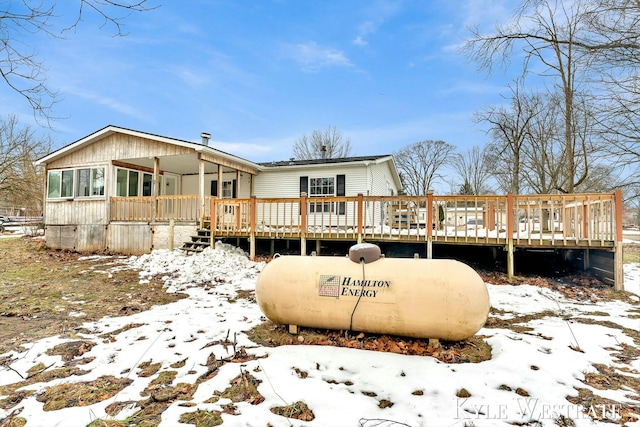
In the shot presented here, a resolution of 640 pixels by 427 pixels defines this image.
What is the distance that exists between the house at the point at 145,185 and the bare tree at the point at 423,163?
2241cm

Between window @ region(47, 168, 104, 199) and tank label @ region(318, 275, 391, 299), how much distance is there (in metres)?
13.0

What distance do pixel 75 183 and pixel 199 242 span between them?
741 cm

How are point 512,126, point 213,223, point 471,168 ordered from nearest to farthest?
point 213,223, point 512,126, point 471,168

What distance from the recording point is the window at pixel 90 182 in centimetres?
1323

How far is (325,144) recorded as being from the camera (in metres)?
35.6

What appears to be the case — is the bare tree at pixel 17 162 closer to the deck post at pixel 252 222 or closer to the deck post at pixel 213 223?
the deck post at pixel 213 223

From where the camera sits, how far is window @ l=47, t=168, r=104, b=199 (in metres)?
13.3

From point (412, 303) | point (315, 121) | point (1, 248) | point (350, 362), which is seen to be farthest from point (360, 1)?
point (315, 121)

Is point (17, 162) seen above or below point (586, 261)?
above

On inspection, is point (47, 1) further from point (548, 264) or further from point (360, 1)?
point (548, 264)

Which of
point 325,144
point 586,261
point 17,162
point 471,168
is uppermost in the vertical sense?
point 325,144

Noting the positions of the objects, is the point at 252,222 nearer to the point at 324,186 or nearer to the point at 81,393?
the point at 324,186

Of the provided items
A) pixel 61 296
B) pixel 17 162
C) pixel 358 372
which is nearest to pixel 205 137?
pixel 61 296

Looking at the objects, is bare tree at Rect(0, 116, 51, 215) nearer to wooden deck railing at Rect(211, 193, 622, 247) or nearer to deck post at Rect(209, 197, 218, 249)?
deck post at Rect(209, 197, 218, 249)
